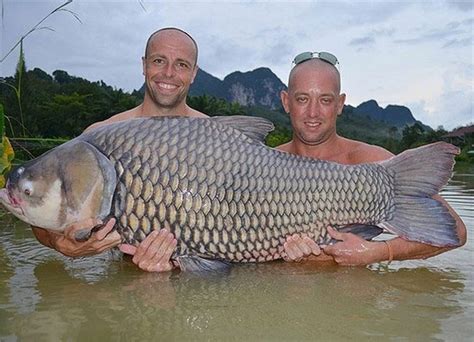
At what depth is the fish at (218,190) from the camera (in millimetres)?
2801

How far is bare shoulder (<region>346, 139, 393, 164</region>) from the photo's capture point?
12.9ft

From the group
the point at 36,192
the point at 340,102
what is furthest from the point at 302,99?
the point at 36,192

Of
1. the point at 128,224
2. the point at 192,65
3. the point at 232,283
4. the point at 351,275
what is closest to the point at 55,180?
the point at 128,224

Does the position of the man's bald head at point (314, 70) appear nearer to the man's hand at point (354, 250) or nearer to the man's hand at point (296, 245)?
the man's hand at point (354, 250)

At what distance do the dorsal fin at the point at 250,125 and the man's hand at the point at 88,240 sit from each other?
2.72 ft

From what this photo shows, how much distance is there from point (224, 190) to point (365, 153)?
1.49 m

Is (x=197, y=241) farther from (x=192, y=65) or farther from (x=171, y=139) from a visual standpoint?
(x=192, y=65)

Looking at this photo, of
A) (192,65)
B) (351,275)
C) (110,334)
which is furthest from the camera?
(192,65)

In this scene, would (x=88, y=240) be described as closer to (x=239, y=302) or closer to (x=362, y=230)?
(x=239, y=302)

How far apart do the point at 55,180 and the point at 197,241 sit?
0.77m

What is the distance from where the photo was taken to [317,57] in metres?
4.10

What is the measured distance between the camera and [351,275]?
3.23 metres

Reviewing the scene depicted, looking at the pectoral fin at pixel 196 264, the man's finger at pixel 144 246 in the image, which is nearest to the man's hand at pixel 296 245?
the pectoral fin at pixel 196 264

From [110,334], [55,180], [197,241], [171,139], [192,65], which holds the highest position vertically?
[192,65]
